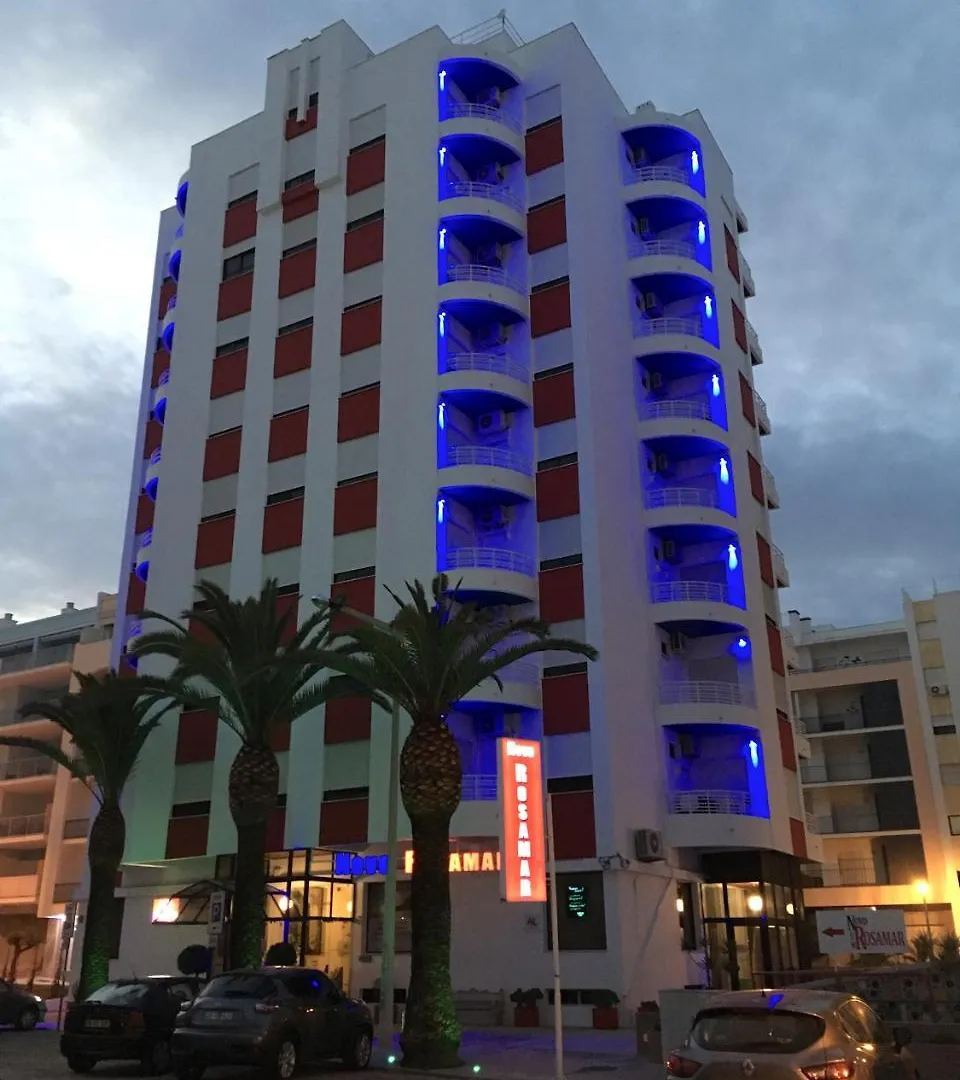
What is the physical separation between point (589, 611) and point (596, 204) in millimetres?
16764

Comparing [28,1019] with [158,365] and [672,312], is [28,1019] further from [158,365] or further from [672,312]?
[672,312]

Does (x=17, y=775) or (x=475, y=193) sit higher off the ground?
(x=475, y=193)

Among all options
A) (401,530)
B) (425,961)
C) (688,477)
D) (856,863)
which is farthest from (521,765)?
(856,863)

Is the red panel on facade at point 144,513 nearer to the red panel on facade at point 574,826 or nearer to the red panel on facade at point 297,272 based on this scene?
the red panel on facade at point 297,272

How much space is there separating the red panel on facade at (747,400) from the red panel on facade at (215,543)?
2185cm

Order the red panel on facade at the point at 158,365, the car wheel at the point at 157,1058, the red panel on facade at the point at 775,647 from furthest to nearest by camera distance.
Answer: the red panel on facade at the point at 158,365 < the red panel on facade at the point at 775,647 < the car wheel at the point at 157,1058

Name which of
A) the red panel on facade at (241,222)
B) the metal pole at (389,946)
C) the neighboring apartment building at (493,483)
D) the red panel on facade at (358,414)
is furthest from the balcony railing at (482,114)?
the metal pole at (389,946)

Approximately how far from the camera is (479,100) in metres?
43.6

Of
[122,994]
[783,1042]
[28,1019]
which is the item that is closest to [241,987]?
[122,994]

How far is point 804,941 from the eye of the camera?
131ft

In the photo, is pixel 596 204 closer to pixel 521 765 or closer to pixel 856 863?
pixel 521 765

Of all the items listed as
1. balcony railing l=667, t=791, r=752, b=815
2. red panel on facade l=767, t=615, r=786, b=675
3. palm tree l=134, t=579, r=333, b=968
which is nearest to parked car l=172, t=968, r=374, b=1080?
palm tree l=134, t=579, r=333, b=968

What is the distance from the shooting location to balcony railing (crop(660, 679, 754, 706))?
120 feet

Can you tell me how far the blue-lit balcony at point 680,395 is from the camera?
129ft
